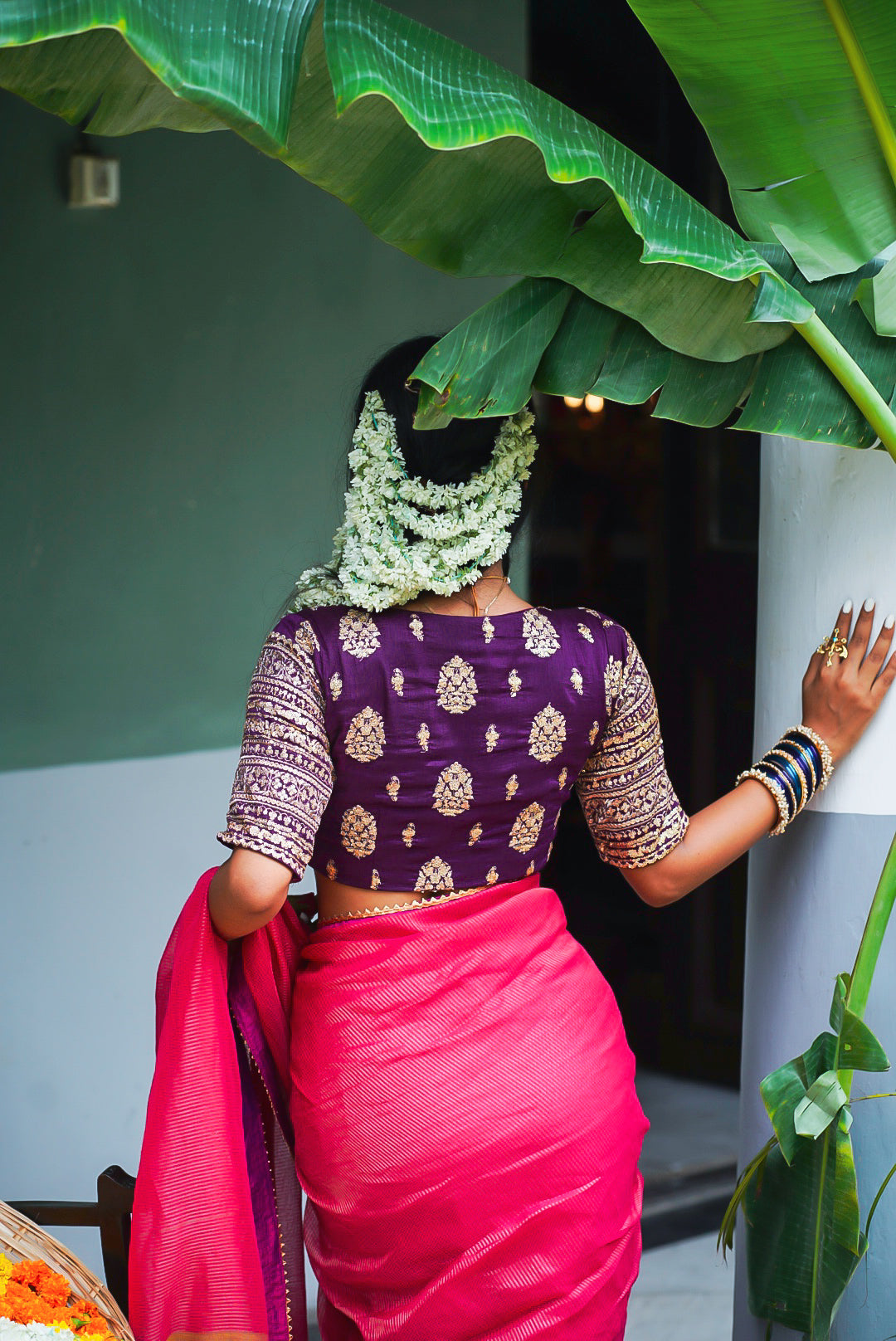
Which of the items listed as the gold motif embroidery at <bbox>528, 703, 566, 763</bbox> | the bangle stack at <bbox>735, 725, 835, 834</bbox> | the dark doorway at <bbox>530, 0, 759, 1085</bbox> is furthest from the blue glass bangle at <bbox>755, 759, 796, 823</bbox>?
the dark doorway at <bbox>530, 0, 759, 1085</bbox>

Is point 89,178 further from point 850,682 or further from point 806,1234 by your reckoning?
point 806,1234

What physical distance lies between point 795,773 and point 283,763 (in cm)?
80

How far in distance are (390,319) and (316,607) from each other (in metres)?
1.73

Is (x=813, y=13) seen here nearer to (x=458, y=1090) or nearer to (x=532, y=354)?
(x=532, y=354)

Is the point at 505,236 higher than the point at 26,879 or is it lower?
higher

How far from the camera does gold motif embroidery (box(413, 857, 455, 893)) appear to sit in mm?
1898

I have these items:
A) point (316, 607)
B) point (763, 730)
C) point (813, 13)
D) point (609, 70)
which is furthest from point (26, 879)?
point (609, 70)

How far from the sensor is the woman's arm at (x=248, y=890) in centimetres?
175

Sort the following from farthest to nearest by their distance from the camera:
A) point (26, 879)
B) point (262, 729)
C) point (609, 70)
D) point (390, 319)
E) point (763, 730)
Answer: point (609, 70) → point (390, 319) → point (26, 879) → point (763, 730) → point (262, 729)

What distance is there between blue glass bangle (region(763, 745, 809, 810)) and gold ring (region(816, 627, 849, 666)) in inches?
6.6

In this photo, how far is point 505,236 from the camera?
Result: 1729 millimetres

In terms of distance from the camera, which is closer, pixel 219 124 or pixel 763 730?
pixel 219 124

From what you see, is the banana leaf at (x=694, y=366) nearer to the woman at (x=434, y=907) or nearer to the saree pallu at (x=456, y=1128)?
the woman at (x=434, y=907)

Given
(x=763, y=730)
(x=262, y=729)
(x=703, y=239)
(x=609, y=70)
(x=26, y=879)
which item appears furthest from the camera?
(x=609, y=70)
